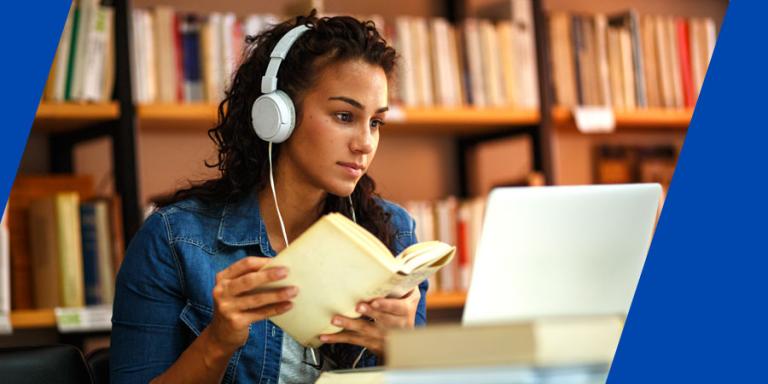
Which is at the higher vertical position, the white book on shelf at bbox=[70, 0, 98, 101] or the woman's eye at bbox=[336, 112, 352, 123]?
the white book on shelf at bbox=[70, 0, 98, 101]

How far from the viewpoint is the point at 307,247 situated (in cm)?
102

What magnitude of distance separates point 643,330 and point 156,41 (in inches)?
72.2

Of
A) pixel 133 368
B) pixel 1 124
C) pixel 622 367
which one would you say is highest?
pixel 1 124

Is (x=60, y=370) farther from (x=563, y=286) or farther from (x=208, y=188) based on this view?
(x=563, y=286)

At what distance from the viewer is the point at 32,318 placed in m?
2.15

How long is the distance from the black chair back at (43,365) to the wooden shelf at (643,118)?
5.88ft

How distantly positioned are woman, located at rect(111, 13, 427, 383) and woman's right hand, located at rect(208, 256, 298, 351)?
0.12 meters

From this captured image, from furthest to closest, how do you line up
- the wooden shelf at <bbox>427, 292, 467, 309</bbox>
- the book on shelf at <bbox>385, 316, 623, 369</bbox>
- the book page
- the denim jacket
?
the wooden shelf at <bbox>427, 292, 467, 309</bbox>
the denim jacket
the book page
the book on shelf at <bbox>385, 316, 623, 369</bbox>

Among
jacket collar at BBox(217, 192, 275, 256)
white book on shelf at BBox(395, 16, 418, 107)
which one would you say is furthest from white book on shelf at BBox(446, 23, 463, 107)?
jacket collar at BBox(217, 192, 275, 256)

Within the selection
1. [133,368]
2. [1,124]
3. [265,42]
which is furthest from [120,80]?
[1,124]

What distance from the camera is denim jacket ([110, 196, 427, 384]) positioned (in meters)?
1.38

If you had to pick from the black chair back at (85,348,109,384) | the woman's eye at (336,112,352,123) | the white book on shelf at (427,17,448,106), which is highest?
the white book on shelf at (427,17,448,106)

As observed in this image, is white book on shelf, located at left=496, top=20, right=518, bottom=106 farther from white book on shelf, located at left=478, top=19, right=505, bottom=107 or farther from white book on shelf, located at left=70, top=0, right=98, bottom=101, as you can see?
white book on shelf, located at left=70, top=0, right=98, bottom=101

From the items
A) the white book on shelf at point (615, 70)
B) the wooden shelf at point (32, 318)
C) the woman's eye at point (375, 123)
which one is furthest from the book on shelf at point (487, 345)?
the white book on shelf at point (615, 70)
